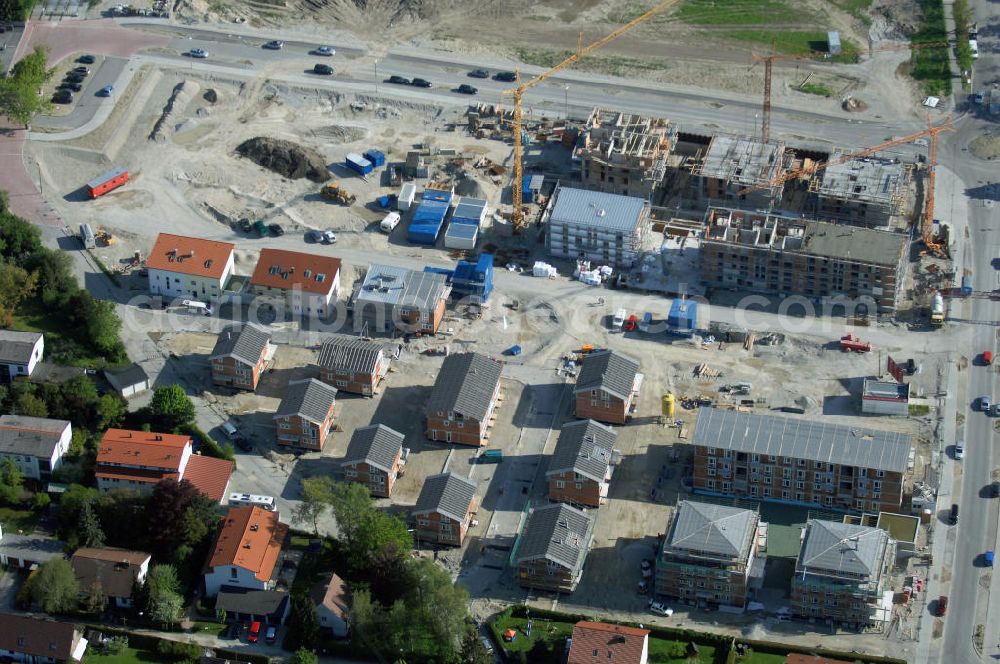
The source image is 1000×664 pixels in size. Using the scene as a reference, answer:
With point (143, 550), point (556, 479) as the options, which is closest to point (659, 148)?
point (556, 479)

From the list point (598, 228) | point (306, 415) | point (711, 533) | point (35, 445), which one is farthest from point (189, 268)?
point (711, 533)

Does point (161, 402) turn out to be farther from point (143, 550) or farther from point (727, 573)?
point (727, 573)

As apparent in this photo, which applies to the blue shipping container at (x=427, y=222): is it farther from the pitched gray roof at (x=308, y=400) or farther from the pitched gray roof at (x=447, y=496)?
the pitched gray roof at (x=447, y=496)

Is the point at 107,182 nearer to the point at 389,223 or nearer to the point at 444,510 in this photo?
the point at 389,223

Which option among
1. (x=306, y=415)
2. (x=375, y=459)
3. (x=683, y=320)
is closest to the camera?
(x=375, y=459)

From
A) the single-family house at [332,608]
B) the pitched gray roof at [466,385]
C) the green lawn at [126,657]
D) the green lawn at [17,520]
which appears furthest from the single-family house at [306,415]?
the green lawn at [126,657]

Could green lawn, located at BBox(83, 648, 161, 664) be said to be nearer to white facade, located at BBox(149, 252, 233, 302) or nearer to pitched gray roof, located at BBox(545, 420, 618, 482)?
pitched gray roof, located at BBox(545, 420, 618, 482)
